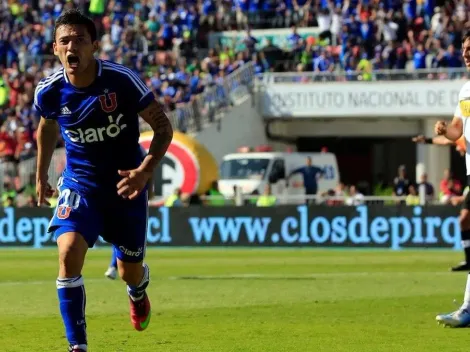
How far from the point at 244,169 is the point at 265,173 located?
27.7 inches

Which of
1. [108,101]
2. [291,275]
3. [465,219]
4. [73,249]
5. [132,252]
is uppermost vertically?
[108,101]

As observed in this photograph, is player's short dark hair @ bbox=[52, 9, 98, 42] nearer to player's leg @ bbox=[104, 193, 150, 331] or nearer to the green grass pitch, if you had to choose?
player's leg @ bbox=[104, 193, 150, 331]

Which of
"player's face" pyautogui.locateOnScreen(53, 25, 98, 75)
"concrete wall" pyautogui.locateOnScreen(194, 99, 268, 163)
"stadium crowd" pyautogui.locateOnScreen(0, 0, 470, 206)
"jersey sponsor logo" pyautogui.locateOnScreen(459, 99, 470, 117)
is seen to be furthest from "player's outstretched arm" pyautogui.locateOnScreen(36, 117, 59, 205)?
"concrete wall" pyautogui.locateOnScreen(194, 99, 268, 163)

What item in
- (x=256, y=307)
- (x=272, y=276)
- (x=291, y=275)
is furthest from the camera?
(x=291, y=275)

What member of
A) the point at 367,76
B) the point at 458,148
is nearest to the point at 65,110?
the point at 458,148

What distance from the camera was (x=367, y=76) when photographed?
39.8 m

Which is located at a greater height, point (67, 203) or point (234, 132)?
point (234, 132)

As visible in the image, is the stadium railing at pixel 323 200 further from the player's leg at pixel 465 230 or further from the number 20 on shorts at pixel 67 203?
the number 20 on shorts at pixel 67 203

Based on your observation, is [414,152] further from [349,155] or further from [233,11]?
[233,11]

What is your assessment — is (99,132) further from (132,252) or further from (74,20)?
(132,252)

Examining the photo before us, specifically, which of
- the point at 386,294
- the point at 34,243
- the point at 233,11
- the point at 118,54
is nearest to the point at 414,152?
the point at 233,11

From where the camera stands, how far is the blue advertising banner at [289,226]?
28.5 meters

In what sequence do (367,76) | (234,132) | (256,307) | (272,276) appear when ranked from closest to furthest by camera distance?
(256,307) → (272,276) → (367,76) → (234,132)

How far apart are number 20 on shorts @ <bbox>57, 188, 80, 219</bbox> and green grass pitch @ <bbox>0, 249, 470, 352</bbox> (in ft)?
3.68
